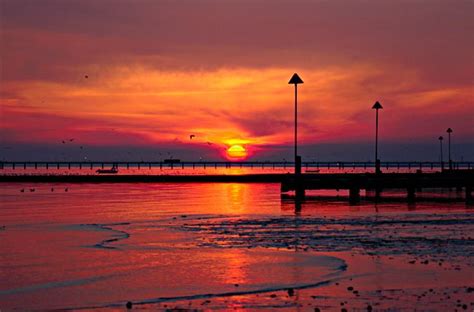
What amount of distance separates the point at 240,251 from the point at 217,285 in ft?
16.3

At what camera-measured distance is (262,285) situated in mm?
14484

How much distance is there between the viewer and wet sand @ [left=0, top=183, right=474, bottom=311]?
13.0 metres

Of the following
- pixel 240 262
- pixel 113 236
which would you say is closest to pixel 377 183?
pixel 113 236

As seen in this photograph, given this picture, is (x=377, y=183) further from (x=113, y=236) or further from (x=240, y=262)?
(x=240, y=262)

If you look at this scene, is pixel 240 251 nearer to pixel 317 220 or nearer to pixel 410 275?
pixel 410 275

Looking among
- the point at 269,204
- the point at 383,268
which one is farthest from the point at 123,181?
the point at 383,268

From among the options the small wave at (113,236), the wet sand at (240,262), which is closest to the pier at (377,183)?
the wet sand at (240,262)

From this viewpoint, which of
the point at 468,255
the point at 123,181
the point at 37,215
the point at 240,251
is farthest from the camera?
the point at 123,181

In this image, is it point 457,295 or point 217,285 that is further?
point 217,285

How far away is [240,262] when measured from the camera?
688 inches

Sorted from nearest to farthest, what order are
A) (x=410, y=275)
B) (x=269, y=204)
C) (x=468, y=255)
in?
(x=410, y=275), (x=468, y=255), (x=269, y=204)

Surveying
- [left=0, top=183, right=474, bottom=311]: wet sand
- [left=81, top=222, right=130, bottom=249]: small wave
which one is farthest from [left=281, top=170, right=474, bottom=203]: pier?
[left=81, top=222, right=130, bottom=249]: small wave

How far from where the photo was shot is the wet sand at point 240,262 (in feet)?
42.7

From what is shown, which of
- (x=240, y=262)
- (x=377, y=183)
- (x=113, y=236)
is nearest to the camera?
(x=240, y=262)
